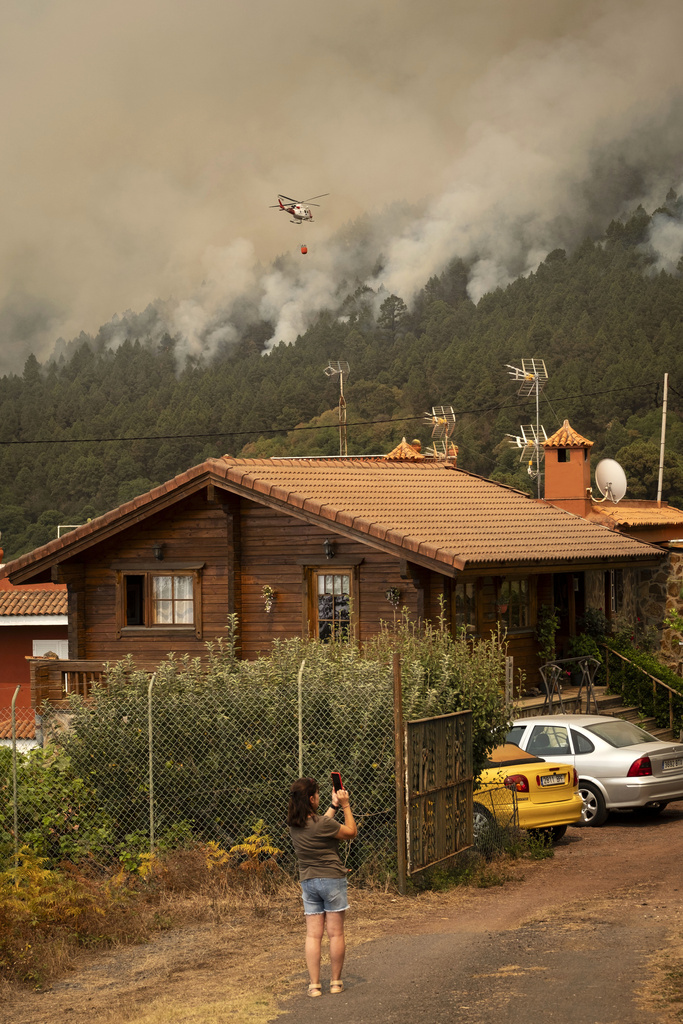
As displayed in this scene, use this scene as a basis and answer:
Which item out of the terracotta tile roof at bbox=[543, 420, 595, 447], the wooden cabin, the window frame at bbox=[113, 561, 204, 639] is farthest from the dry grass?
the terracotta tile roof at bbox=[543, 420, 595, 447]

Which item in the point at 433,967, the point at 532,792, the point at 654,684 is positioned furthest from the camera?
the point at 654,684

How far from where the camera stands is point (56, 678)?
20578mm

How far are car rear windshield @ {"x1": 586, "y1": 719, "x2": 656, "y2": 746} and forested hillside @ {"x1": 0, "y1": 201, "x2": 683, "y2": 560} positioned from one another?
5280cm

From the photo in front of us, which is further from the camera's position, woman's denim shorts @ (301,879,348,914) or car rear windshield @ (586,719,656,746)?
car rear windshield @ (586,719,656,746)

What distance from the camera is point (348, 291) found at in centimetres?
14875

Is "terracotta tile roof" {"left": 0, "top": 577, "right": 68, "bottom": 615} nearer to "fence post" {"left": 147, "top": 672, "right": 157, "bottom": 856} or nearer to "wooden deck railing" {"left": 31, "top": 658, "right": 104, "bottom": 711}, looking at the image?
"wooden deck railing" {"left": 31, "top": 658, "right": 104, "bottom": 711}

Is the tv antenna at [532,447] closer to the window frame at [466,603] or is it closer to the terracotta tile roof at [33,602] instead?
the terracotta tile roof at [33,602]

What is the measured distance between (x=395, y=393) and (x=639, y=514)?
70899 millimetres

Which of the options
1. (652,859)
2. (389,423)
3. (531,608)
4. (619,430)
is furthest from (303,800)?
(389,423)

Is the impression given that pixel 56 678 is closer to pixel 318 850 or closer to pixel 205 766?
pixel 205 766

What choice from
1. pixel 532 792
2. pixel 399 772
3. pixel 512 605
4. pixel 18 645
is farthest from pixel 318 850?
pixel 18 645

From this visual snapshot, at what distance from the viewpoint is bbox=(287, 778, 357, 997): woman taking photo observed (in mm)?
8164

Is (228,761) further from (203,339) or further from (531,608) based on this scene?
(203,339)

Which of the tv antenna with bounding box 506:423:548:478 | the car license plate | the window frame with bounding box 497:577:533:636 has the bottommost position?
the car license plate
